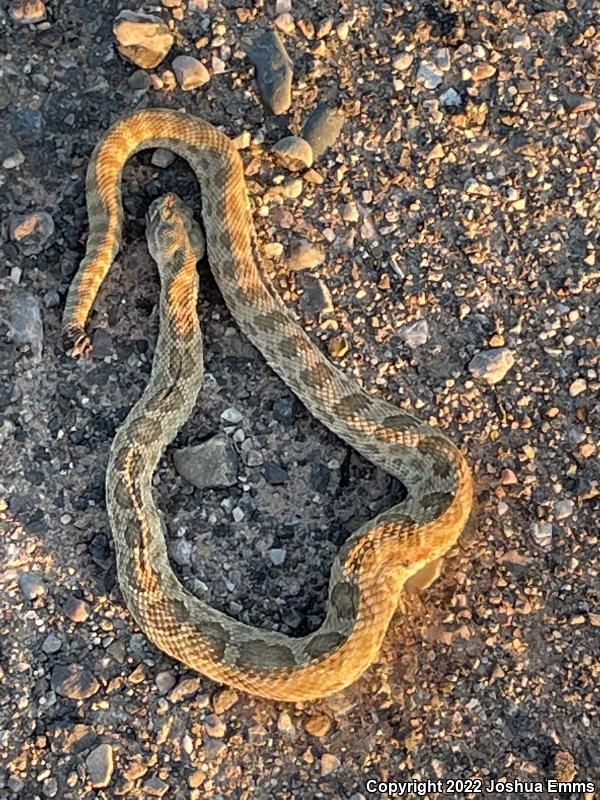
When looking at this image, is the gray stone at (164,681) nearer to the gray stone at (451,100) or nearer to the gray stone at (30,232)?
the gray stone at (30,232)

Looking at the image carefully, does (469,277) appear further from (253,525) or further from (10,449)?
(10,449)

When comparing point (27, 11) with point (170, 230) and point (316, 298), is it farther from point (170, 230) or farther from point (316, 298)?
point (316, 298)

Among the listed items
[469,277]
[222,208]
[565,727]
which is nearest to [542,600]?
[565,727]

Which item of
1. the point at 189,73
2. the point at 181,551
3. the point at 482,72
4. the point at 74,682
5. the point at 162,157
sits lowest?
the point at 74,682

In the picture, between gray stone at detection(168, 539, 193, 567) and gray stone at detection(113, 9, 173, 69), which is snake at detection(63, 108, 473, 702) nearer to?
gray stone at detection(168, 539, 193, 567)

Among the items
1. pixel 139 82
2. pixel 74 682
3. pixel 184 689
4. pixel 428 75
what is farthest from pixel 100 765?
pixel 428 75

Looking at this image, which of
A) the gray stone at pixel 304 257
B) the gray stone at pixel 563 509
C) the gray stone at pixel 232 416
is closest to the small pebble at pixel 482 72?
the gray stone at pixel 304 257

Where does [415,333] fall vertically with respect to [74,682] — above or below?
above
